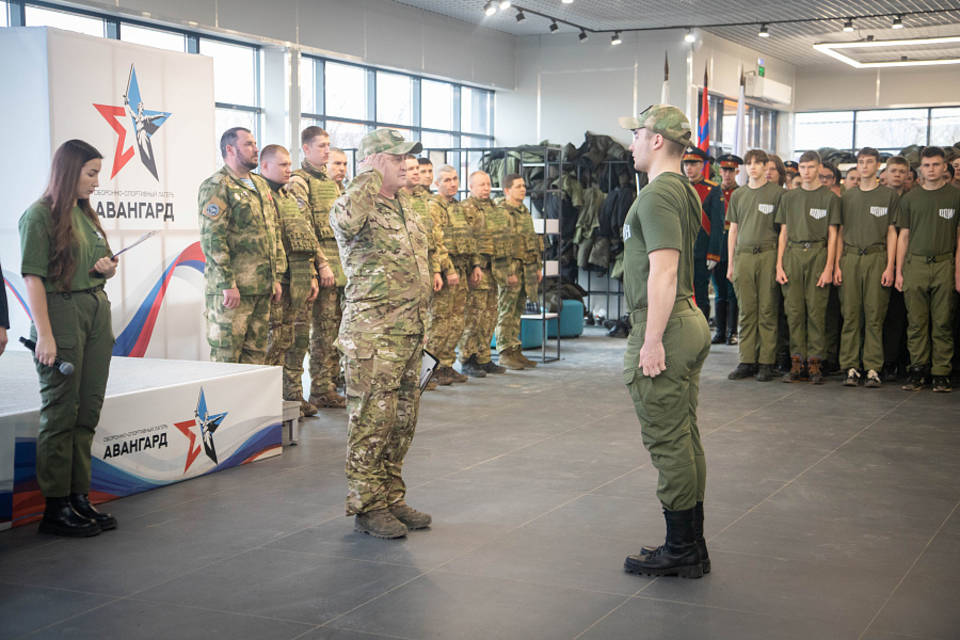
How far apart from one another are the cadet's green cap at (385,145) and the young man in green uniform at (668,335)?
89cm

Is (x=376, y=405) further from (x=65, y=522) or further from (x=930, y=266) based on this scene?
(x=930, y=266)

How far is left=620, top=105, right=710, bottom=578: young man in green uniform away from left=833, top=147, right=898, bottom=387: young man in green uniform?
4902mm

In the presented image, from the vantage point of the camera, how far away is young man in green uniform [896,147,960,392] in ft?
24.9

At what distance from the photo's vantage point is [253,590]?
3.39 metres

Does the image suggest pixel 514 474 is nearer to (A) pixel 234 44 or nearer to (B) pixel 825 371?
(B) pixel 825 371

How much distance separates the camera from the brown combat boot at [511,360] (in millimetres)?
9102

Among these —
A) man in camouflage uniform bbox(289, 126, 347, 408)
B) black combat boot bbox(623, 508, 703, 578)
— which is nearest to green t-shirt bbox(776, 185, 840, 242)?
man in camouflage uniform bbox(289, 126, 347, 408)

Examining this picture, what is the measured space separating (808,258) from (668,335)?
5106mm

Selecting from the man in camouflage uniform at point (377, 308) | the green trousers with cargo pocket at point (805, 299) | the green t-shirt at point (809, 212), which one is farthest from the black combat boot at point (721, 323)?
the man in camouflage uniform at point (377, 308)

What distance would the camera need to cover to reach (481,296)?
28.5 feet

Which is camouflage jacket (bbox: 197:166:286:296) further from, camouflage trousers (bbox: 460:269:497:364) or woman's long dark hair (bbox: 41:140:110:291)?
camouflage trousers (bbox: 460:269:497:364)

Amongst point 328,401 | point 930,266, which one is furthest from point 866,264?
point 328,401

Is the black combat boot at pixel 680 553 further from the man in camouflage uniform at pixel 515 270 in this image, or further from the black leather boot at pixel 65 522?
the man in camouflage uniform at pixel 515 270

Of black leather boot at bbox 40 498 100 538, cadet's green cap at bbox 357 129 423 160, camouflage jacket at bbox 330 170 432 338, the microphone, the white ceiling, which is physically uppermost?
the white ceiling
